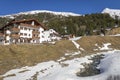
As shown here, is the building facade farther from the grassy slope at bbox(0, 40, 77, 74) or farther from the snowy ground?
the snowy ground

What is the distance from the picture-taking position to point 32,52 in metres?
70.6

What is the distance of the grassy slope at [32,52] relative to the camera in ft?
206

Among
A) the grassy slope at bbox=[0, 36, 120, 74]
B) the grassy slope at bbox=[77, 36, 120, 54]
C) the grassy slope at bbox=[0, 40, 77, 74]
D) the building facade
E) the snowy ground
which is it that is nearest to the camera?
the snowy ground

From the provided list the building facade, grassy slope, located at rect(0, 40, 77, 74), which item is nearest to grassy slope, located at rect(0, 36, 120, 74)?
grassy slope, located at rect(0, 40, 77, 74)

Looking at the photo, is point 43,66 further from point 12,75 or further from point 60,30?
point 60,30

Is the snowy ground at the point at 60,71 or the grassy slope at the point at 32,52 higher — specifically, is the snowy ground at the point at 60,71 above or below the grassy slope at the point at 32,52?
below

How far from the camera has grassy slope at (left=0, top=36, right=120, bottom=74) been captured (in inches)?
2474

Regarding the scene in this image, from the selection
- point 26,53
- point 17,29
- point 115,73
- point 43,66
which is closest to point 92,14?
point 17,29

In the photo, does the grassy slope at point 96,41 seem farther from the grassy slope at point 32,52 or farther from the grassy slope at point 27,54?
the grassy slope at point 27,54

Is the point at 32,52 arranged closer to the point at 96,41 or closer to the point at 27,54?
the point at 27,54

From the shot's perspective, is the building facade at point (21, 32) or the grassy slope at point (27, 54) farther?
the building facade at point (21, 32)

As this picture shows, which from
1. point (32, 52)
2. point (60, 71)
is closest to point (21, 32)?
point (32, 52)

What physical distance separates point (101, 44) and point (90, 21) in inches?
3467

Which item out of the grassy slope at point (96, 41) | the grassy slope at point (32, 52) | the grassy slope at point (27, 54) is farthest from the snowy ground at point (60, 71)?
the grassy slope at point (96, 41)
